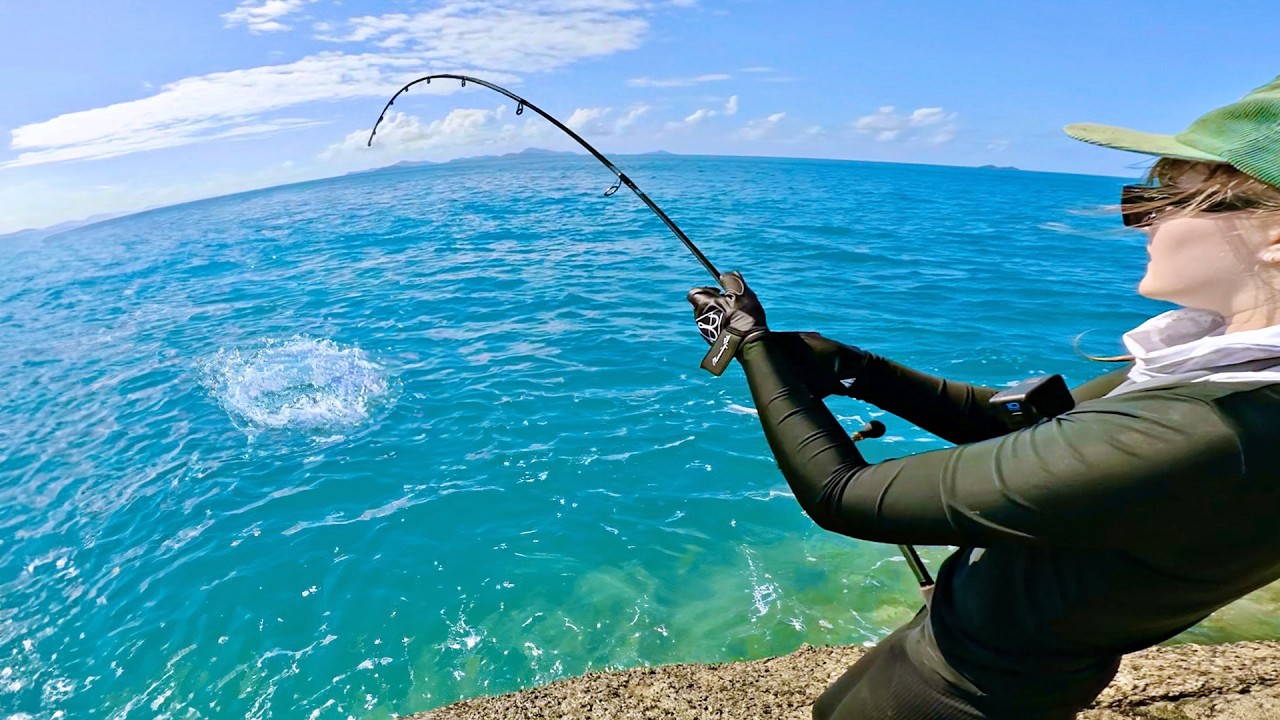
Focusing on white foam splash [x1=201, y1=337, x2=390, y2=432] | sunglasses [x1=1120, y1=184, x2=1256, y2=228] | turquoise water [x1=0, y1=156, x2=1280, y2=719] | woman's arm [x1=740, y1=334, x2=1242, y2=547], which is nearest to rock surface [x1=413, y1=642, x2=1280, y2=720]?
turquoise water [x1=0, y1=156, x2=1280, y2=719]

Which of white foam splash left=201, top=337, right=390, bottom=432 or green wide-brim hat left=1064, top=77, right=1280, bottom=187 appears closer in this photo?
green wide-brim hat left=1064, top=77, right=1280, bottom=187

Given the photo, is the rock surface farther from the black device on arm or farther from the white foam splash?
the white foam splash

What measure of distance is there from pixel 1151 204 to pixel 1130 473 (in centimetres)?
48

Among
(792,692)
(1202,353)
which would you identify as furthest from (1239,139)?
(792,692)

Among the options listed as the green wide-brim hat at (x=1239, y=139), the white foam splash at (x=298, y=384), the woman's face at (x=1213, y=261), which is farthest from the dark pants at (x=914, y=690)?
the white foam splash at (x=298, y=384)

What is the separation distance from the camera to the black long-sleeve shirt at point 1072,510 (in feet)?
2.97

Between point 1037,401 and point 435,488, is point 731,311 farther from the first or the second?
point 435,488

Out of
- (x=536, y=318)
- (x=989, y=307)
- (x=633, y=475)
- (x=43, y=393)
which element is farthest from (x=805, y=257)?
(x=43, y=393)

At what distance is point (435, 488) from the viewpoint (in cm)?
763

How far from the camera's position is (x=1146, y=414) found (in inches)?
36.6

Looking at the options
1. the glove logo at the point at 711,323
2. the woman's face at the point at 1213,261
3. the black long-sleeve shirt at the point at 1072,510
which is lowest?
the black long-sleeve shirt at the point at 1072,510

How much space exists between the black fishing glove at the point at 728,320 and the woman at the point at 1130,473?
57mm

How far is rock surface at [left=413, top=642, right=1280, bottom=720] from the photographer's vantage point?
2.98 metres

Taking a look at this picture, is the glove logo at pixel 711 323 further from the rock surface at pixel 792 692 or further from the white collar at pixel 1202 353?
the rock surface at pixel 792 692
